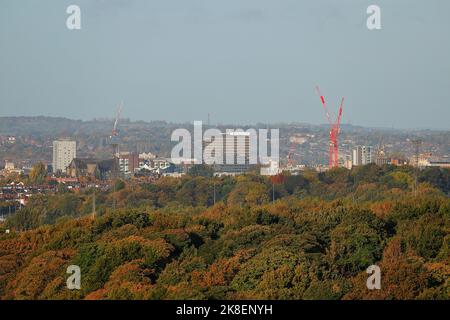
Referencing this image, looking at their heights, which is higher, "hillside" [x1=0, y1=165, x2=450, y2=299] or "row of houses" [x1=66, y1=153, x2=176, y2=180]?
"hillside" [x1=0, y1=165, x2=450, y2=299]

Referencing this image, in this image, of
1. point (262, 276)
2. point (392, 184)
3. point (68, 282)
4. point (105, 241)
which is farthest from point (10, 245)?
point (392, 184)

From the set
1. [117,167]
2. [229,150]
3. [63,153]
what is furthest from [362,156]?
[117,167]

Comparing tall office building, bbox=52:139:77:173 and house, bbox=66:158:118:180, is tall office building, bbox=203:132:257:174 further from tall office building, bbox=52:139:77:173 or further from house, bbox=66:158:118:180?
house, bbox=66:158:118:180

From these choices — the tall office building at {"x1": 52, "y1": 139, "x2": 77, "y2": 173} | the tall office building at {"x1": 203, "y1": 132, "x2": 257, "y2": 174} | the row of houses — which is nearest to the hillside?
the row of houses

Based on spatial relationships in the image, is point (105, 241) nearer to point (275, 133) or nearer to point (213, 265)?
point (213, 265)

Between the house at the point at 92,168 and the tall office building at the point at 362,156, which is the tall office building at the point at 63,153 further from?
the tall office building at the point at 362,156

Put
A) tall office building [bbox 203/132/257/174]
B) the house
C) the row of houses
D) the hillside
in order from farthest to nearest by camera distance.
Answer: tall office building [bbox 203/132/257/174]
the row of houses
the house
the hillside

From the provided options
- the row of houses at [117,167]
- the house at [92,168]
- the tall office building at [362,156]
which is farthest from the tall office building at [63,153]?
the tall office building at [362,156]
